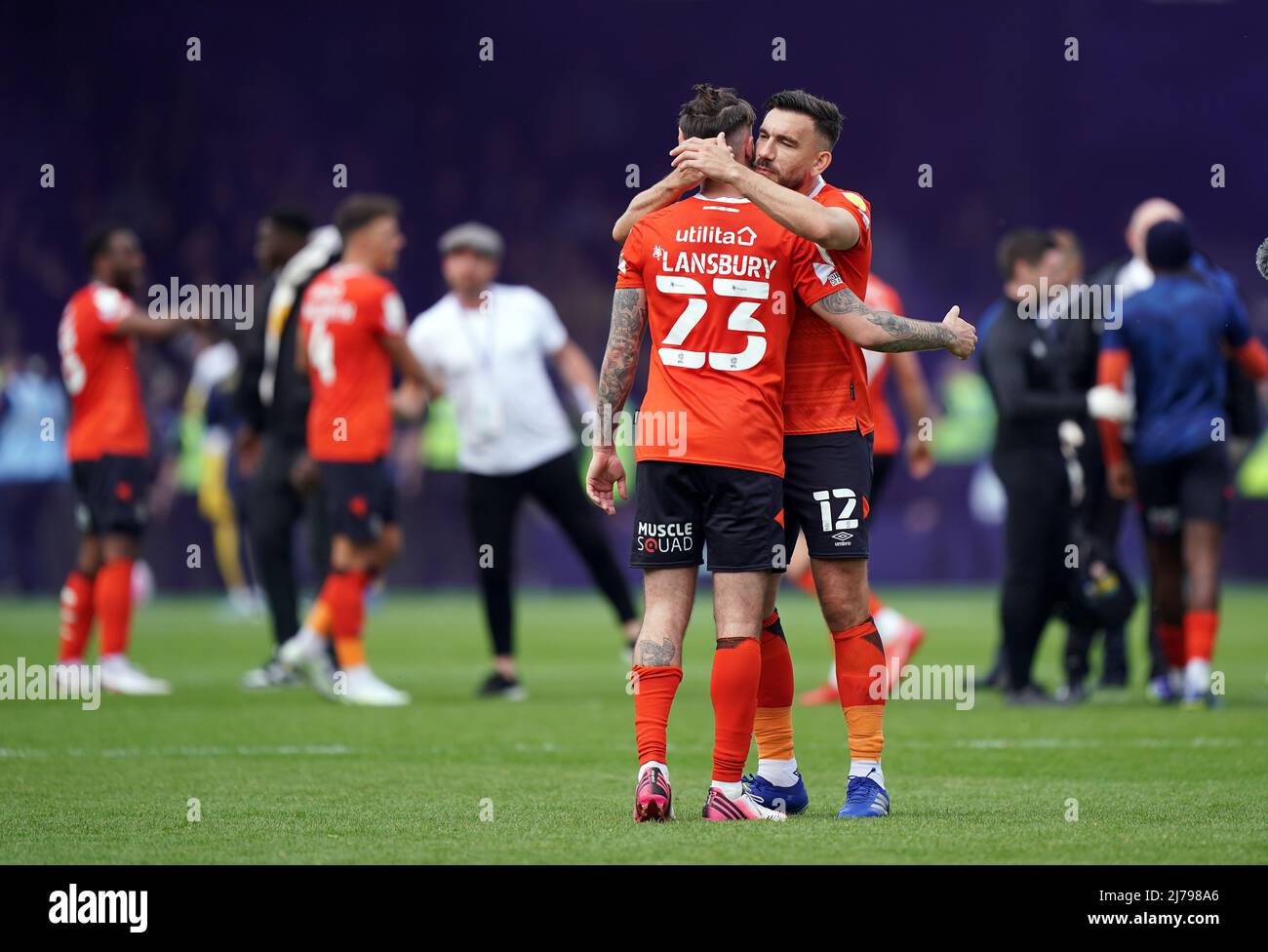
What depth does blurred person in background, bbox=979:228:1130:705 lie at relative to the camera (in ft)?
30.9

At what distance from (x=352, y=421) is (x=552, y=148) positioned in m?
13.8

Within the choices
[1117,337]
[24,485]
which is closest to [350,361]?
[1117,337]

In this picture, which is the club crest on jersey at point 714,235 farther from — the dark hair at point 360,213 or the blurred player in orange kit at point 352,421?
the dark hair at point 360,213

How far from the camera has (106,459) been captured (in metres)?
10.7

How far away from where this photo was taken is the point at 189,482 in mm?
21422

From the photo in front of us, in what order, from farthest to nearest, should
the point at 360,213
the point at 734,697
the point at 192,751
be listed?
the point at 360,213 < the point at 192,751 < the point at 734,697

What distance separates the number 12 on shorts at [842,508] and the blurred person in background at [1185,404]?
4.21m

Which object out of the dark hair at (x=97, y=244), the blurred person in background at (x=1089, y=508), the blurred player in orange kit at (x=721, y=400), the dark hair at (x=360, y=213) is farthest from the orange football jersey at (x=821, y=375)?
the dark hair at (x=97, y=244)

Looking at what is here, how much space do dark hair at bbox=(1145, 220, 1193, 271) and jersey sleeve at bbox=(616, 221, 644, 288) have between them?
4621mm

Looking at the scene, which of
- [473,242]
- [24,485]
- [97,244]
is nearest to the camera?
[473,242]

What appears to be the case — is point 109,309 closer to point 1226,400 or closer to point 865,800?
point 1226,400

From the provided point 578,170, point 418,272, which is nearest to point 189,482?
point 418,272

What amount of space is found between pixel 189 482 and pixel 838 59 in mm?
8798
